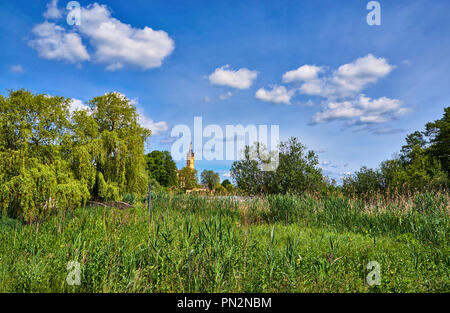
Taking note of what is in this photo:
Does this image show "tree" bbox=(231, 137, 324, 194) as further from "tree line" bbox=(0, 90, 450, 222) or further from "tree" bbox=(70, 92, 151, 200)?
"tree" bbox=(70, 92, 151, 200)

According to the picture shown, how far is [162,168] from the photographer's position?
1897 inches

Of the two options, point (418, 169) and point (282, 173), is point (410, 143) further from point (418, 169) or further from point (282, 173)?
point (282, 173)

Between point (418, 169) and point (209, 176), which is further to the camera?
point (209, 176)

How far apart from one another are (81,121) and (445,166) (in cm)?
3297

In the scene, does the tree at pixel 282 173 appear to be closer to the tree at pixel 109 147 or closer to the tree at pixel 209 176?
the tree at pixel 109 147

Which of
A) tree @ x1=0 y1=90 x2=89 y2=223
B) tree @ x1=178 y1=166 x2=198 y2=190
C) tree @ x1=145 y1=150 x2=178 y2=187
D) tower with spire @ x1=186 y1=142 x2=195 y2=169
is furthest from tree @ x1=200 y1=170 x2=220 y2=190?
tree @ x1=0 y1=90 x2=89 y2=223

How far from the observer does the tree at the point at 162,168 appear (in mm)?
47281

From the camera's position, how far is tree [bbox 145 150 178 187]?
47.3m

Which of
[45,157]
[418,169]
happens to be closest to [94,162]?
[45,157]
